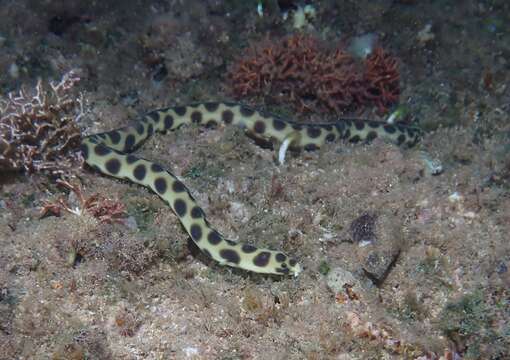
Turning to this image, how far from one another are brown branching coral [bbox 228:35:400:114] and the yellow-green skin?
0.63m

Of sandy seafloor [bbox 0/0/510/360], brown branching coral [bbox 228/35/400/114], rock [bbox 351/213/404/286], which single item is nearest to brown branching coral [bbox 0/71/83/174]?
sandy seafloor [bbox 0/0/510/360]

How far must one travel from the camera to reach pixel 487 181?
204 inches

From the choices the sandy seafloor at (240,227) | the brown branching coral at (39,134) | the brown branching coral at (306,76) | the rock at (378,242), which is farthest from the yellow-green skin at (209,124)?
the rock at (378,242)

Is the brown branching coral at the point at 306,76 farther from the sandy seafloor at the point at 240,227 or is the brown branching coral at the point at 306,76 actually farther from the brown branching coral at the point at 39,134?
the brown branching coral at the point at 39,134

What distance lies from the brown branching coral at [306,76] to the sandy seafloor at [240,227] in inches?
19.2

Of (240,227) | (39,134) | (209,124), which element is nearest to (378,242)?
(240,227)

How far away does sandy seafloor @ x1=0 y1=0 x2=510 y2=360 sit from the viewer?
3824 mm

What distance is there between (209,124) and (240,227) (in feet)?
6.21

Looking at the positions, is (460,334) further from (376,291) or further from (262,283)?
(262,283)

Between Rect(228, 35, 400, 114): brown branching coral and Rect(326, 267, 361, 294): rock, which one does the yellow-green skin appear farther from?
Rect(228, 35, 400, 114): brown branching coral

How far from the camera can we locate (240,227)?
4930mm

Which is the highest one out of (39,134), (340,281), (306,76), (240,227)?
(306,76)

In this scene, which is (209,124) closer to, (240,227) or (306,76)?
(306,76)

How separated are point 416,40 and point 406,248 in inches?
182
